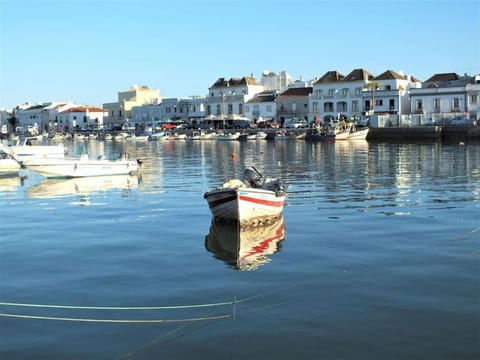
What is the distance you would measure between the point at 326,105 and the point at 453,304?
97.6m

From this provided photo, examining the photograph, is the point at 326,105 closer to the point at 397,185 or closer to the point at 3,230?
the point at 397,185

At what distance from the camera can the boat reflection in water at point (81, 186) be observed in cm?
2915

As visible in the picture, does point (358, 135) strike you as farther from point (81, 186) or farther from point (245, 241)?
point (245, 241)

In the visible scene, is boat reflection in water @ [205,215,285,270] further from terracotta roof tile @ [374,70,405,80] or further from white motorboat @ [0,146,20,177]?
terracotta roof tile @ [374,70,405,80]

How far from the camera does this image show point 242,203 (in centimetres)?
1777

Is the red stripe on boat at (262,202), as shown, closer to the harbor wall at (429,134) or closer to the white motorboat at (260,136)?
the harbor wall at (429,134)

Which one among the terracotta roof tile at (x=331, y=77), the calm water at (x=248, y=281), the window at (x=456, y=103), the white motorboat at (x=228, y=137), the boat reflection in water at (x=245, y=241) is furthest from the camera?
the terracotta roof tile at (x=331, y=77)

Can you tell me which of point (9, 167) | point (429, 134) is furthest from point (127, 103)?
point (9, 167)

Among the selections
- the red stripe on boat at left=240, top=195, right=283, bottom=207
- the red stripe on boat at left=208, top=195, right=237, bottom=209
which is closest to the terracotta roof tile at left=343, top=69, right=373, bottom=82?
the red stripe on boat at left=240, top=195, right=283, bottom=207

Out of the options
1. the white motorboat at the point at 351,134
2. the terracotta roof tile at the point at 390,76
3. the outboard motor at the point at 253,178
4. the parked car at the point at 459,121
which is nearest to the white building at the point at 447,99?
the parked car at the point at 459,121

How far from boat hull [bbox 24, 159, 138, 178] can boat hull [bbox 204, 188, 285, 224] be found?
18930mm

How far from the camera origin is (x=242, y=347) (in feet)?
30.7

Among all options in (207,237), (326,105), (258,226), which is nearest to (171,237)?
(207,237)

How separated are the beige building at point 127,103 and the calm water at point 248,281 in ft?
407
